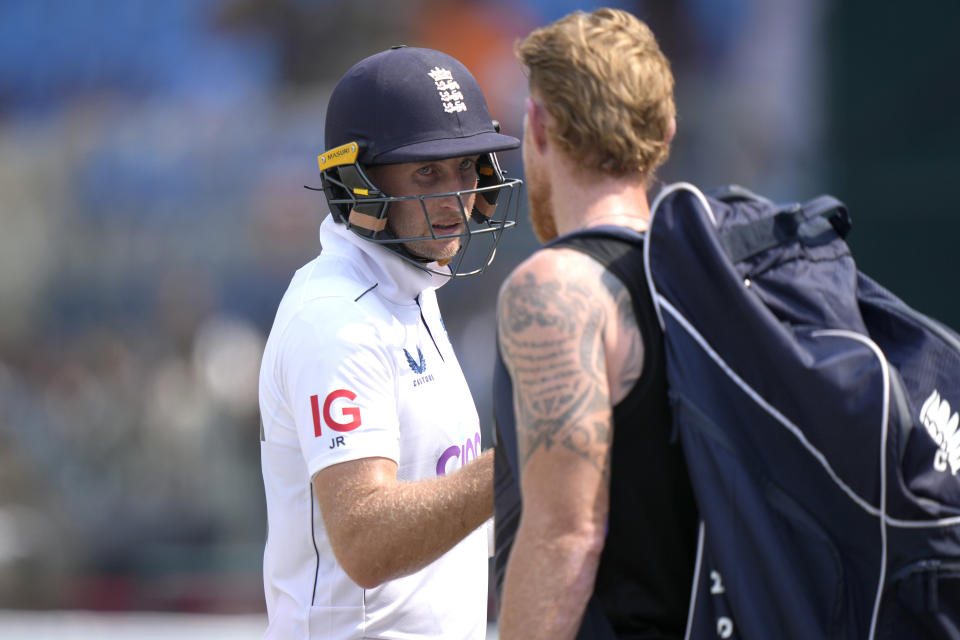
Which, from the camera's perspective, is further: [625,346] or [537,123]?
[537,123]

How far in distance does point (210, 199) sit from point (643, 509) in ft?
23.2

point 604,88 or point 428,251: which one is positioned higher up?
point 604,88

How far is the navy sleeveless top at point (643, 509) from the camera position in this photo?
1869 millimetres

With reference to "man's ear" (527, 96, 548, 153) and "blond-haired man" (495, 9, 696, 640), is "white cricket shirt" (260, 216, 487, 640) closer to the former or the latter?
"blond-haired man" (495, 9, 696, 640)

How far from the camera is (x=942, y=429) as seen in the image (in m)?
1.79

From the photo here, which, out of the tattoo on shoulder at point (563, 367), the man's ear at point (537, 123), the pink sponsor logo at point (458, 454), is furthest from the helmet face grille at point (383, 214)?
the tattoo on shoulder at point (563, 367)

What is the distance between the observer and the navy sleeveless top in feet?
6.13

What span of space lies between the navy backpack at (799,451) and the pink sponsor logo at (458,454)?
866mm

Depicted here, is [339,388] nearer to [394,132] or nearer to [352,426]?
[352,426]

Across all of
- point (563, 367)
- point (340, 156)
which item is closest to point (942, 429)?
point (563, 367)

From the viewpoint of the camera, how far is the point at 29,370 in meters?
8.62

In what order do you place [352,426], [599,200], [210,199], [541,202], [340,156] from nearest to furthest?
1. [599,200]
2. [541,202]
3. [352,426]
4. [340,156]
5. [210,199]

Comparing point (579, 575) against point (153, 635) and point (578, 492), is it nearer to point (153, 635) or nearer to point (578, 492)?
point (578, 492)

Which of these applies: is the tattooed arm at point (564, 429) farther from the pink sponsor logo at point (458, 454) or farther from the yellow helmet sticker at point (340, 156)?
the yellow helmet sticker at point (340, 156)
